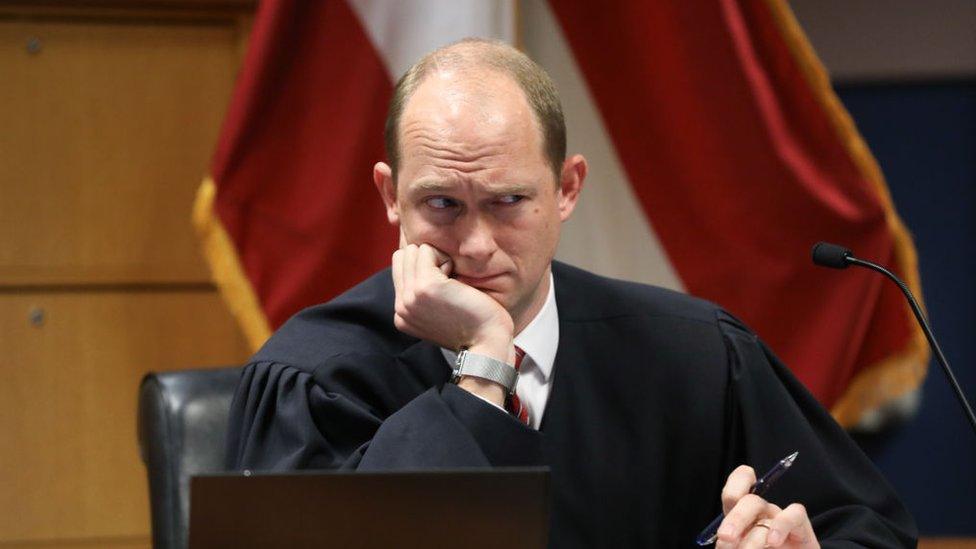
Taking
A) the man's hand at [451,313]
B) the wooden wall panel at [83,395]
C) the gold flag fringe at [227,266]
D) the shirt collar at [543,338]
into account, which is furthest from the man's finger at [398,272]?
the wooden wall panel at [83,395]

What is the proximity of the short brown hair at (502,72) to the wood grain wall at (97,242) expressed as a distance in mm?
1588

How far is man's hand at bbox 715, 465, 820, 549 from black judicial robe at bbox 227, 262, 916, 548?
21 centimetres

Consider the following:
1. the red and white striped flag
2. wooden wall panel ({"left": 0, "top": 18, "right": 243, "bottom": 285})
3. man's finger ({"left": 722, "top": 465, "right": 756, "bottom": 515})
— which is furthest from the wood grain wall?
man's finger ({"left": 722, "top": 465, "right": 756, "bottom": 515})

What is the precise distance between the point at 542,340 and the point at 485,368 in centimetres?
29

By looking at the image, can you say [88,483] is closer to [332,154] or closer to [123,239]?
[123,239]

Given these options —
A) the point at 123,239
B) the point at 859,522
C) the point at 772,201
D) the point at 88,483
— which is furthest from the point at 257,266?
the point at 859,522

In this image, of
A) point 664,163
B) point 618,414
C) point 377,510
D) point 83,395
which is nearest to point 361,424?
point 618,414

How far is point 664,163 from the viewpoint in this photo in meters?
3.10

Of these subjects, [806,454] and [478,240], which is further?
[806,454]

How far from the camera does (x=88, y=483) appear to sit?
327 centimetres

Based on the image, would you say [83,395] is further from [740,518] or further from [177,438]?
[740,518]

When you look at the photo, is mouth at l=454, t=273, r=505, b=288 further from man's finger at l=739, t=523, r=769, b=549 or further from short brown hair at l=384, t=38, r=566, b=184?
man's finger at l=739, t=523, r=769, b=549

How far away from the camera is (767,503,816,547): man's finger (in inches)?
58.3

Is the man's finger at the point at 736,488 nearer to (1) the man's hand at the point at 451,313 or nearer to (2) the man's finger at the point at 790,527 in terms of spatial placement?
(2) the man's finger at the point at 790,527
